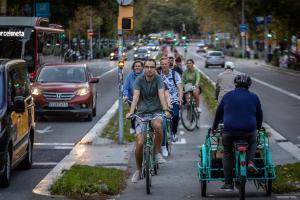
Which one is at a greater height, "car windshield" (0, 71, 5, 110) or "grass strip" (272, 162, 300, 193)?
"car windshield" (0, 71, 5, 110)

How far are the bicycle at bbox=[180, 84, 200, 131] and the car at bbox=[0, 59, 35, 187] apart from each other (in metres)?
6.63

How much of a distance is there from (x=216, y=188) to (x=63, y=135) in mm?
8704

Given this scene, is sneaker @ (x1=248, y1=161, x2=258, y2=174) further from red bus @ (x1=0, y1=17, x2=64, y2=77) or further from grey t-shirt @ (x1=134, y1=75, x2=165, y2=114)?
red bus @ (x1=0, y1=17, x2=64, y2=77)

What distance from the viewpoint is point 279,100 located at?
31.6 m

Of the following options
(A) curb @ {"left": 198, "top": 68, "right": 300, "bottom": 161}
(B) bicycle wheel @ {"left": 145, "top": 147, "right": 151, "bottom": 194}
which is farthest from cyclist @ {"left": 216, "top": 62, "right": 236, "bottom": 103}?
(B) bicycle wheel @ {"left": 145, "top": 147, "right": 151, "bottom": 194}

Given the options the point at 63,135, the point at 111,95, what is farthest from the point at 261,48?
the point at 63,135

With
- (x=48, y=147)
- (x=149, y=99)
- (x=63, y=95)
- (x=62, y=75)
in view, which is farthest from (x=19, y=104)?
(x=62, y=75)

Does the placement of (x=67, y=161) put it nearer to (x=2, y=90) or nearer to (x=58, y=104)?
(x=2, y=90)

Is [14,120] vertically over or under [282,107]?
over

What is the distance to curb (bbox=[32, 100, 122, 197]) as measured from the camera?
11.1m

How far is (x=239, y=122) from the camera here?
30.8 ft

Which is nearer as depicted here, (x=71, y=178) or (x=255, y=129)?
(x=255, y=129)

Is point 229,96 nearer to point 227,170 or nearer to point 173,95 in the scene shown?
point 227,170

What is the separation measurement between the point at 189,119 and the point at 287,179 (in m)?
8.90
